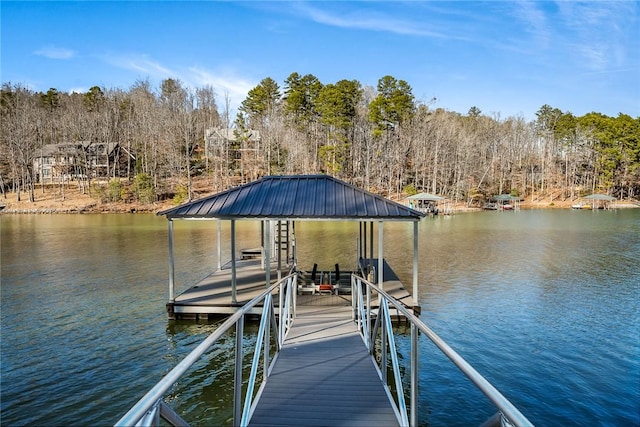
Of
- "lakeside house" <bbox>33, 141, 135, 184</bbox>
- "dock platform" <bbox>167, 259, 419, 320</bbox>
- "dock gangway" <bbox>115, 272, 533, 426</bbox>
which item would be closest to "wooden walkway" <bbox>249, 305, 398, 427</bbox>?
"dock gangway" <bbox>115, 272, 533, 426</bbox>

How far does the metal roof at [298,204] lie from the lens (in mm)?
9914

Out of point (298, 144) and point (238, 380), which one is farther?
point (298, 144)

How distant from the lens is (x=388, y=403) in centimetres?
432

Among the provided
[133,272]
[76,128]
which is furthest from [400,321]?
[76,128]

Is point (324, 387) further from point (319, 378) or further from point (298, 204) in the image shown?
point (298, 204)

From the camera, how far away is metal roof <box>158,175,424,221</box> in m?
9.91

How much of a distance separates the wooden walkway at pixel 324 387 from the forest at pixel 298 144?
40802 mm

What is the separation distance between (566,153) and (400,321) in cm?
6316

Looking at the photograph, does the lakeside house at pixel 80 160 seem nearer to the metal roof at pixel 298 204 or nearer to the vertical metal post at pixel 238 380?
the metal roof at pixel 298 204

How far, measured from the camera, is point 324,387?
4777 mm

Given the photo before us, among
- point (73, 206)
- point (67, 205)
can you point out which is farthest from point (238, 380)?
point (67, 205)

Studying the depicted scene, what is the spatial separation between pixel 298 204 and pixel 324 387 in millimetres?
6041

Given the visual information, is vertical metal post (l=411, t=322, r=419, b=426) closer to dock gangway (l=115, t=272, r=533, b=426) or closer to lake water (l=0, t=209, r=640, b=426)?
dock gangway (l=115, t=272, r=533, b=426)

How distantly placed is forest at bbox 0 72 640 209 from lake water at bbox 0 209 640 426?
29.2m
